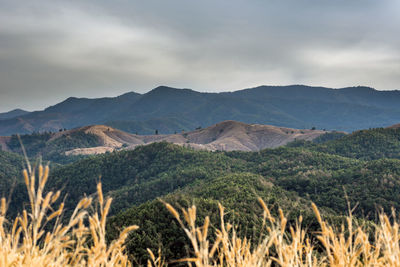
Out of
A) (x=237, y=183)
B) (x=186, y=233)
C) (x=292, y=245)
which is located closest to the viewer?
(x=292, y=245)

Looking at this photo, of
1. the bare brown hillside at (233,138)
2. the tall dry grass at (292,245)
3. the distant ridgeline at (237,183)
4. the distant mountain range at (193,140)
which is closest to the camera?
the tall dry grass at (292,245)

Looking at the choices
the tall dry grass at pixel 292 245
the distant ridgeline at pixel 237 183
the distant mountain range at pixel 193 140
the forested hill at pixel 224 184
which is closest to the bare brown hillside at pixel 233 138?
the distant mountain range at pixel 193 140

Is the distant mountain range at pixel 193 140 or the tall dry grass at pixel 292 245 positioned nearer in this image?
the tall dry grass at pixel 292 245

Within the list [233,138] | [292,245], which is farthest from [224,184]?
[233,138]

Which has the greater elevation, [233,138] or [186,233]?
[186,233]

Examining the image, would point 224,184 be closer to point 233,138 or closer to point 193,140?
point 233,138

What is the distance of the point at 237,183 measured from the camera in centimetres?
3469

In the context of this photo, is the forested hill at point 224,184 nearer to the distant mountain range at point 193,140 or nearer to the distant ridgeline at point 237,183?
the distant ridgeline at point 237,183

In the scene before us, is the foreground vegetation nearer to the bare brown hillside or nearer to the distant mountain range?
the distant mountain range

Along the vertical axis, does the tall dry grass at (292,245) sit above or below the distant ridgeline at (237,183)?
above

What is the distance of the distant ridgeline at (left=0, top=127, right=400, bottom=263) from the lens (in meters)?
19.4

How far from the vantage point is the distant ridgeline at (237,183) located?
63.6ft

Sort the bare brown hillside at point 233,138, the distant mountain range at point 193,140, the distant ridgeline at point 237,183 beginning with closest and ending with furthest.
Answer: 1. the distant ridgeline at point 237,183
2. the bare brown hillside at point 233,138
3. the distant mountain range at point 193,140

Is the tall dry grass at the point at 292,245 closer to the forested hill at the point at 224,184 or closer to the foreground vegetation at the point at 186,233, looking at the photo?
the foreground vegetation at the point at 186,233
